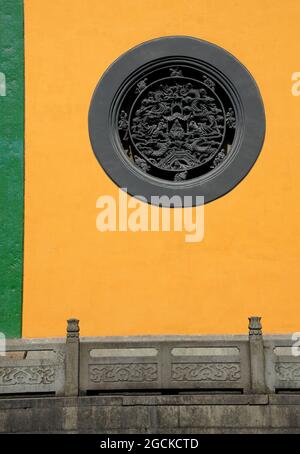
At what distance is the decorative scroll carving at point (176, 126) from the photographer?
452 inches

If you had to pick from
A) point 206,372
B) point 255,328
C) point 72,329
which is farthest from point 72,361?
point 255,328

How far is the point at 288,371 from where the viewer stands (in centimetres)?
927

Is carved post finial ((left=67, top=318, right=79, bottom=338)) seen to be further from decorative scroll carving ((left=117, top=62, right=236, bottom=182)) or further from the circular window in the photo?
decorative scroll carving ((left=117, top=62, right=236, bottom=182))

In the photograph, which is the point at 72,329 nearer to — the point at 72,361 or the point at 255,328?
the point at 72,361

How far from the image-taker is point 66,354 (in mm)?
9375

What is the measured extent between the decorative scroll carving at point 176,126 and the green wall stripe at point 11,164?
1314 millimetres

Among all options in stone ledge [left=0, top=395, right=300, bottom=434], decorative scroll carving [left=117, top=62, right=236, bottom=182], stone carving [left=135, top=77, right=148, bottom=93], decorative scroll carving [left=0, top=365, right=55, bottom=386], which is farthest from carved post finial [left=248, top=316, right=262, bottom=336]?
stone carving [left=135, top=77, right=148, bottom=93]

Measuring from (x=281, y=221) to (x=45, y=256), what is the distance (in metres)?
2.88

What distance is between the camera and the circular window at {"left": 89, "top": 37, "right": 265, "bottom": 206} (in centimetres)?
1138

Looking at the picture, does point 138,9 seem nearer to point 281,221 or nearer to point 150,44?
point 150,44

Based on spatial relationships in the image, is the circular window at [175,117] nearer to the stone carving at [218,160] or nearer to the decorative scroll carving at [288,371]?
the stone carving at [218,160]

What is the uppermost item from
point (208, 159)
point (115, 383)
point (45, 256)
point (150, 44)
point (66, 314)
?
point (150, 44)

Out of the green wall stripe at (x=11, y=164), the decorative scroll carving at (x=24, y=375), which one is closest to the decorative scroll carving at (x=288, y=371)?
the decorative scroll carving at (x=24, y=375)

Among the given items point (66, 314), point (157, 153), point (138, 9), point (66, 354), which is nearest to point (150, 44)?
point (138, 9)
